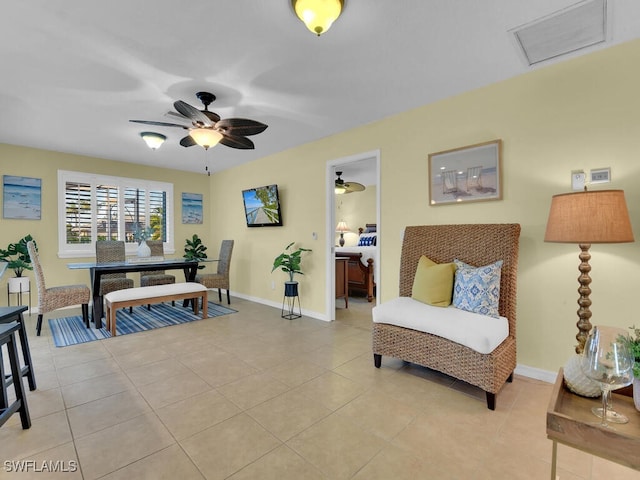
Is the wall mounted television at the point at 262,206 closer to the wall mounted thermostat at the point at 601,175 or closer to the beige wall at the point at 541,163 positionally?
the beige wall at the point at 541,163

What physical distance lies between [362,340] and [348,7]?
298cm

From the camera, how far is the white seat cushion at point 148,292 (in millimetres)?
3662

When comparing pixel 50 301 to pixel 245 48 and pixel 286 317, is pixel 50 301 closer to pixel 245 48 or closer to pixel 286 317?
pixel 286 317

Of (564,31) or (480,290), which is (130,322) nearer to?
(480,290)

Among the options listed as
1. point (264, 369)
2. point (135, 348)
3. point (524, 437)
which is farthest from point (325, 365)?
point (135, 348)

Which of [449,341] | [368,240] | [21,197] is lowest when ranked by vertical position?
[449,341]

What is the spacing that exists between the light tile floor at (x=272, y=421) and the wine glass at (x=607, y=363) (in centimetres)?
71

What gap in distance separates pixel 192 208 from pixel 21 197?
100 inches

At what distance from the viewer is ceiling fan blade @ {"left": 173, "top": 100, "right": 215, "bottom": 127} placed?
2463 millimetres

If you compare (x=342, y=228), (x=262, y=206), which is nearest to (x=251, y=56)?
(x=262, y=206)

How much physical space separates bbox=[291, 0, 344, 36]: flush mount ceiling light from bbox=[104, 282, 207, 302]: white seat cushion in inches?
140

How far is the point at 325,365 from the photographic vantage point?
8.85 feet

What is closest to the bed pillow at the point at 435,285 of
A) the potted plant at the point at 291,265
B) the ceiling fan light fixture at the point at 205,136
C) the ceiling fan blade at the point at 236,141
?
the potted plant at the point at 291,265

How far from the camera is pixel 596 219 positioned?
1.82 metres
